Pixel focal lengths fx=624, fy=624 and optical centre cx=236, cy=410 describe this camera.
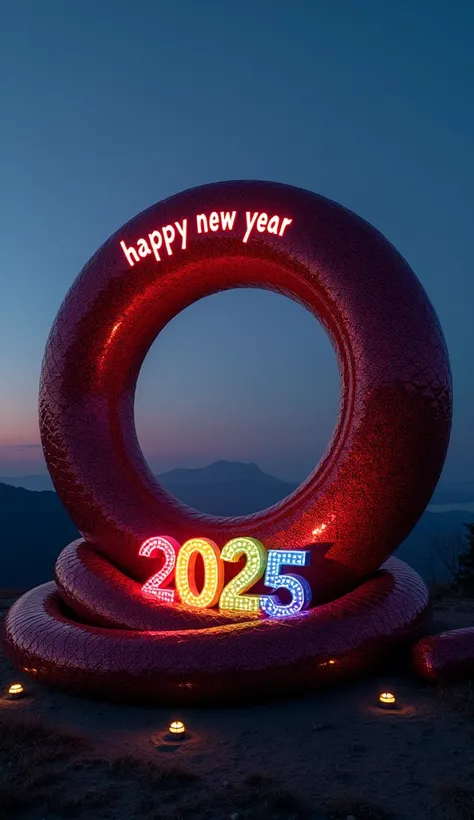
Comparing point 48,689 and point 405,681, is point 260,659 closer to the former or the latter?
point 405,681

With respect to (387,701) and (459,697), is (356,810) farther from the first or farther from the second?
(459,697)

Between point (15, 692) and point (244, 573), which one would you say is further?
point (244, 573)

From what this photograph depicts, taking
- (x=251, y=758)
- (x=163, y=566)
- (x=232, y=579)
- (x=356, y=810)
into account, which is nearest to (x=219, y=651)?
(x=251, y=758)

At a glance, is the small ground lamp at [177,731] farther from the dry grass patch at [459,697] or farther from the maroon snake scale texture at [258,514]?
the dry grass patch at [459,697]

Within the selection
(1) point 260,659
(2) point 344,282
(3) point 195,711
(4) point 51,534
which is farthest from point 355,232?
(4) point 51,534

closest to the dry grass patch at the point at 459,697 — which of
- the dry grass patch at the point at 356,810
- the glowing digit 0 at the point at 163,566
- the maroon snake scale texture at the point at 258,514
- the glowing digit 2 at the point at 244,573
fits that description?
the maroon snake scale texture at the point at 258,514

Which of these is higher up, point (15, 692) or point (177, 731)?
point (177, 731)
